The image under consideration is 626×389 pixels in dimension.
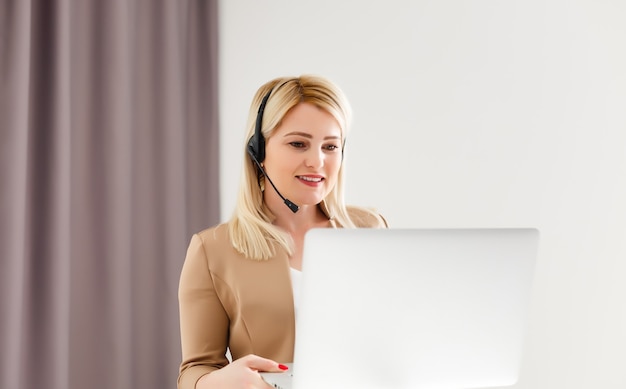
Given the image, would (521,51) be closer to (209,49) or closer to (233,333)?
(209,49)

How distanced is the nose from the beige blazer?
204 millimetres

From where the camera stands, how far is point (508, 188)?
8.02ft

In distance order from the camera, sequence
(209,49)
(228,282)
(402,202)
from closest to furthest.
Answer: (228,282), (402,202), (209,49)

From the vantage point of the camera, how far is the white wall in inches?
90.4

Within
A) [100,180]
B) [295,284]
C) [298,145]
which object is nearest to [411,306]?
[295,284]

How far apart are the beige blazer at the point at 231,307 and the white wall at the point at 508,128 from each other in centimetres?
113

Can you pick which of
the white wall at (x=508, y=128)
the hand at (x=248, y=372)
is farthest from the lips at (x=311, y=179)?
the white wall at (x=508, y=128)

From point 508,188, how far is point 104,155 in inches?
56.3

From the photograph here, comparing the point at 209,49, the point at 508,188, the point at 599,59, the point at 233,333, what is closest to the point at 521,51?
the point at 599,59

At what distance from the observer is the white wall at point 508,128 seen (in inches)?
90.4

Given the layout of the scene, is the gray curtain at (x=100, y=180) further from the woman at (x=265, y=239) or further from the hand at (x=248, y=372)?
the hand at (x=248, y=372)

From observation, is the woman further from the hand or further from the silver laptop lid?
the silver laptop lid

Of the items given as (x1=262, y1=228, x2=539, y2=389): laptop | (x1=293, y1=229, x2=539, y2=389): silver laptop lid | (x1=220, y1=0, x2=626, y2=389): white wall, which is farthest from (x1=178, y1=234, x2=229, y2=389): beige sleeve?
(x1=220, y1=0, x2=626, y2=389): white wall

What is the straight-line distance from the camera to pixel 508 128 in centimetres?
245
